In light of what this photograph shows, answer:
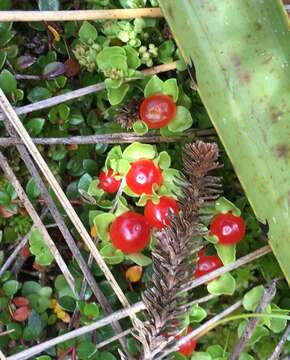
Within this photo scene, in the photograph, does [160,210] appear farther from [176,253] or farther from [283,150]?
[283,150]

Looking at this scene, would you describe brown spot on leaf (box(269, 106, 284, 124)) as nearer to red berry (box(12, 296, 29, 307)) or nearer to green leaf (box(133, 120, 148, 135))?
green leaf (box(133, 120, 148, 135))

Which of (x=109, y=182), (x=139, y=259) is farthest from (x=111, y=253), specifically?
(x=109, y=182)

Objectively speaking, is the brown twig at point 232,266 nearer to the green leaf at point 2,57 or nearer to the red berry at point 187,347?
the red berry at point 187,347

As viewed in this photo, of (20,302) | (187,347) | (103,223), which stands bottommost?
(187,347)

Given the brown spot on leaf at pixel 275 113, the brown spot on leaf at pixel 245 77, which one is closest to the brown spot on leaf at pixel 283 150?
the brown spot on leaf at pixel 275 113

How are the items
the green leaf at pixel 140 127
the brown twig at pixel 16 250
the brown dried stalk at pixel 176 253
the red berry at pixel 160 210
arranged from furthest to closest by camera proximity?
the brown twig at pixel 16 250, the green leaf at pixel 140 127, the red berry at pixel 160 210, the brown dried stalk at pixel 176 253
